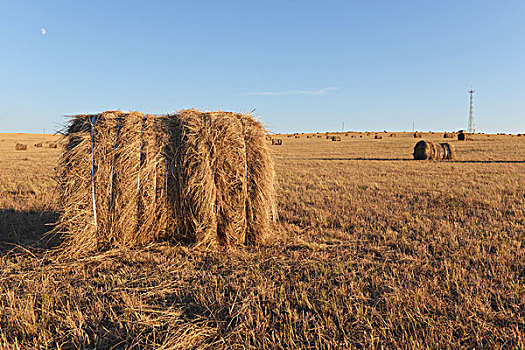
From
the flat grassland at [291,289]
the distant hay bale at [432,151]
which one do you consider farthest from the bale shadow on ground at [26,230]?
the distant hay bale at [432,151]

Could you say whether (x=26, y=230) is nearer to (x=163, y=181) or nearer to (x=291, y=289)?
(x=163, y=181)

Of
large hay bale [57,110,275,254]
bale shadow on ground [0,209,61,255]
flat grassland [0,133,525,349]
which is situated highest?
large hay bale [57,110,275,254]

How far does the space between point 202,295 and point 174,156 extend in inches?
92.3

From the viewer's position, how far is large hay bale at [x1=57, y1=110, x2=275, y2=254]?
4508mm

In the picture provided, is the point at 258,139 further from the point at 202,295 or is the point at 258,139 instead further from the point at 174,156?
the point at 202,295

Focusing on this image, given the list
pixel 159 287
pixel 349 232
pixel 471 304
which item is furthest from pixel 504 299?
pixel 159 287

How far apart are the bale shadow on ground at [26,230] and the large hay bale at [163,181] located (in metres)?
0.61

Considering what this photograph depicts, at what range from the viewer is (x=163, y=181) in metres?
4.79

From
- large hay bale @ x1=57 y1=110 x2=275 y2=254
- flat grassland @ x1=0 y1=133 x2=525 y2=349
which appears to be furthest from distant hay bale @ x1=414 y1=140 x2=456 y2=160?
large hay bale @ x1=57 y1=110 x2=275 y2=254

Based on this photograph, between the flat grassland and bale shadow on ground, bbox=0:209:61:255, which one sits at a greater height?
bale shadow on ground, bbox=0:209:61:255

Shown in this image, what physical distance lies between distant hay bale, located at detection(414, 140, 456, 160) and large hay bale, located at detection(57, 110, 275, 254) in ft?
59.7

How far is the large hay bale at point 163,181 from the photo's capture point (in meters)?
4.51

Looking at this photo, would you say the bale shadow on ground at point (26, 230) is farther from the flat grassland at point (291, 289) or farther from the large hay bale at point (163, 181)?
the large hay bale at point (163, 181)

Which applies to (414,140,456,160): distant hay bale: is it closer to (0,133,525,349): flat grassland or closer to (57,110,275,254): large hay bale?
(0,133,525,349): flat grassland
